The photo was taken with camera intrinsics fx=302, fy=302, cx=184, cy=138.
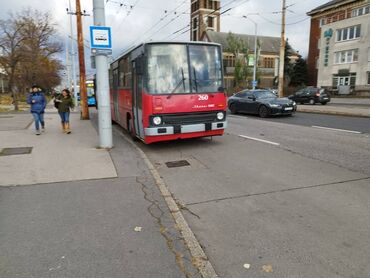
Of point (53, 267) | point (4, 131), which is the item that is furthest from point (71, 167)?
point (4, 131)

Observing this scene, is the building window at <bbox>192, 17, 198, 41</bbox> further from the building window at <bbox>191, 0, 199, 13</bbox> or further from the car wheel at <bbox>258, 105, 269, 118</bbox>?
the car wheel at <bbox>258, 105, 269, 118</bbox>

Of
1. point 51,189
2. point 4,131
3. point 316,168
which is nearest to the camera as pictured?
point 51,189

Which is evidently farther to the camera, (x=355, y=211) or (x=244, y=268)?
(x=355, y=211)

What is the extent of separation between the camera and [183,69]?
795 cm

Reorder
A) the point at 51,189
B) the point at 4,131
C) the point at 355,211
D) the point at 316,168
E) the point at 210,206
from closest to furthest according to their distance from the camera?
1. the point at 355,211
2. the point at 210,206
3. the point at 51,189
4. the point at 316,168
5. the point at 4,131

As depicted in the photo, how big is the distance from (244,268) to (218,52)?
21.7 ft

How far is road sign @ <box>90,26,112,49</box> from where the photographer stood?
795cm

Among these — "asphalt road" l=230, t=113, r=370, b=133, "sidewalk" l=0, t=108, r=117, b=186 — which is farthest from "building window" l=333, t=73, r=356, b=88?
"sidewalk" l=0, t=108, r=117, b=186

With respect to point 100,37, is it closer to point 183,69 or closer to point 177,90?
point 183,69

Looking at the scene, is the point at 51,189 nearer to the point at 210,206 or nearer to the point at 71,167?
the point at 71,167

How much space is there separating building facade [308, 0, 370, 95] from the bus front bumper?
1469 inches

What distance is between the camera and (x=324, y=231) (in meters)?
3.66

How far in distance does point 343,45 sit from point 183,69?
43.8 meters

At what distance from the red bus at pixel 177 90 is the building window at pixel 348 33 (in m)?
41.8
